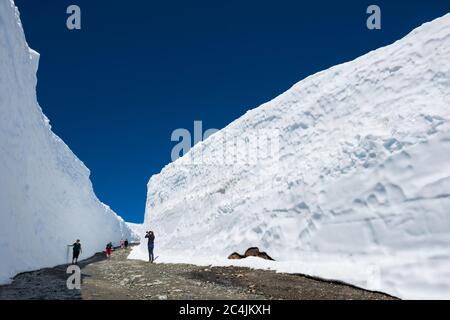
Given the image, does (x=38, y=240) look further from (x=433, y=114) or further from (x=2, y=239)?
(x=433, y=114)

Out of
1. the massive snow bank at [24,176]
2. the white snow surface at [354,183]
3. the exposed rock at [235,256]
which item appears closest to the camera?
the white snow surface at [354,183]

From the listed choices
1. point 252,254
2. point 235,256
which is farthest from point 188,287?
point 235,256

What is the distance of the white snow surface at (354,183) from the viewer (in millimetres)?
11562

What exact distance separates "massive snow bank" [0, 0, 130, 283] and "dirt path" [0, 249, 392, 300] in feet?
5.38

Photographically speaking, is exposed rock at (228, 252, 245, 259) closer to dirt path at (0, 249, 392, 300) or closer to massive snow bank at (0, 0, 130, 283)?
dirt path at (0, 249, 392, 300)

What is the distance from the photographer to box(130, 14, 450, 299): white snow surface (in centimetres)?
1156

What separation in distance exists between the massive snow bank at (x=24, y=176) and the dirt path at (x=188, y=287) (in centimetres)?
164

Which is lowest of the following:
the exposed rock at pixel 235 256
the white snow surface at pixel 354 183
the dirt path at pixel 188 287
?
the dirt path at pixel 188 287

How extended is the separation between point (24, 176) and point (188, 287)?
9.53 m

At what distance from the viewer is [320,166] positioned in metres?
16.5

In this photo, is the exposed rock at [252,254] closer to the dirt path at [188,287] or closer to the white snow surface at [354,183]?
the white snow surface at [354,183]

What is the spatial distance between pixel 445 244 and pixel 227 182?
46.3 feet

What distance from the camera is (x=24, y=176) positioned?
55.4 feet

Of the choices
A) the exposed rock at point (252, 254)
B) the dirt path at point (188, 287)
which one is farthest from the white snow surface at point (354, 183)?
the dirt path at point (188, 287)
